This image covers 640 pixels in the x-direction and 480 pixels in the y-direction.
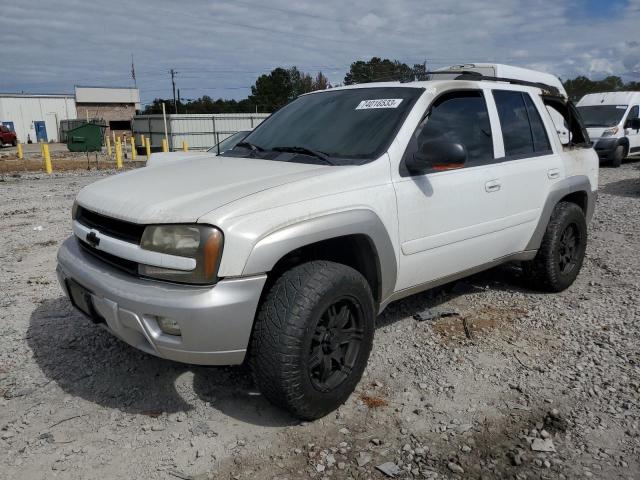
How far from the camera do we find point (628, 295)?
4652 millimetres

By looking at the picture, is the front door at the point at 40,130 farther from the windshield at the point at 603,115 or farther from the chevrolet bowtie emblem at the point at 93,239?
the chevrolet bowtie emblem at the point at 93,239

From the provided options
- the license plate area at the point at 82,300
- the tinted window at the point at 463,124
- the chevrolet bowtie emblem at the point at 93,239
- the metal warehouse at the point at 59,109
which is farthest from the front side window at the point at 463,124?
the metal warehouse at the point at 59,109

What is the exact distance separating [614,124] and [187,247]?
15694 mm

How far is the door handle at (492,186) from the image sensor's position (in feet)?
12.2

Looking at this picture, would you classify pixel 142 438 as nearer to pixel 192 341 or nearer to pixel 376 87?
pixel 192 341

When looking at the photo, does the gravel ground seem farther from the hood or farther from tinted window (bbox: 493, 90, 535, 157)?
tinted window (bbox: 493, 90, 535, 157)

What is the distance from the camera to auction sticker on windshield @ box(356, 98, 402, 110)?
345 centimetres

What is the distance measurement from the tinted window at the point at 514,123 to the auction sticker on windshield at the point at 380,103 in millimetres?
1015

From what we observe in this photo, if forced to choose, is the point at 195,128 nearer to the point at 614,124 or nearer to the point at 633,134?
the point at 614,124

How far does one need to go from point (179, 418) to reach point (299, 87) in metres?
76.4

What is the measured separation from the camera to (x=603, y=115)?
1542 centimetres

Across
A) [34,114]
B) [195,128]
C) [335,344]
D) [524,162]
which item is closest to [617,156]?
[524,162]

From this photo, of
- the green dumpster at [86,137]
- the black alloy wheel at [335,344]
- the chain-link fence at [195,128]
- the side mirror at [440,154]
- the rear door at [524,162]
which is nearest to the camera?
the black alloy wheel at [335,344]

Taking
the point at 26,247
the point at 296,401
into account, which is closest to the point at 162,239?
the point at 296,401
